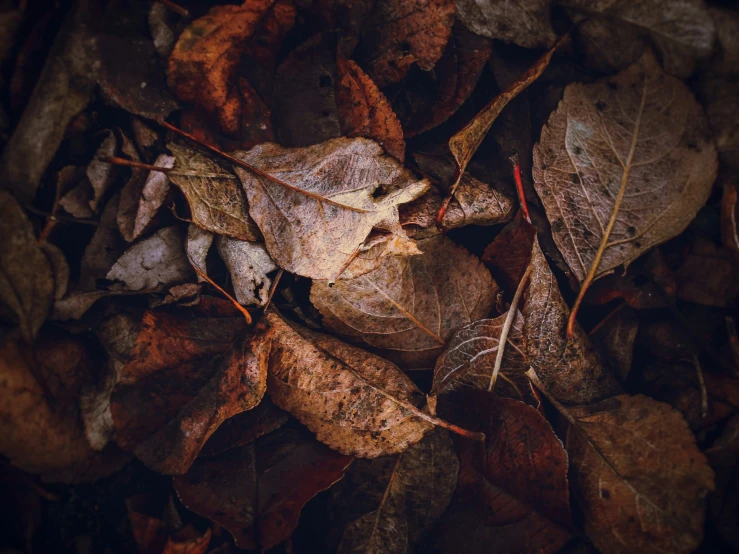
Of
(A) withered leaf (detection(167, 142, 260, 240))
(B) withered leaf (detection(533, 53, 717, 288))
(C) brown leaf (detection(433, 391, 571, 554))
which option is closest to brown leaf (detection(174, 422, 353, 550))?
(C) brown leaf (detection(433, 391, 571, 554))

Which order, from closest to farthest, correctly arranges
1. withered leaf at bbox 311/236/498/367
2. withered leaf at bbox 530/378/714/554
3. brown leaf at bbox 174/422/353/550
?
1. withered leaf at bbox 530/378/714/554
2. brown leaf at bbox 174/422/353/550
3. withered leaf at bbox 311/236/498/367

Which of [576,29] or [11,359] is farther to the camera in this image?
[576,29]

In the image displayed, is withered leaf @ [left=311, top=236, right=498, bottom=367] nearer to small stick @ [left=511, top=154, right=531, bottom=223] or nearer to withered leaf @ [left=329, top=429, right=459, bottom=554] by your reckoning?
small stick @ [left=511, top=154, right=531, bottom=223]

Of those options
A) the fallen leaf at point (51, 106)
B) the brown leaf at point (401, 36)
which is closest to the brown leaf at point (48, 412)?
the fallen leaf at point (51, 106)

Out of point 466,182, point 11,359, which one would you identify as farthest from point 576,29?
point 11,359

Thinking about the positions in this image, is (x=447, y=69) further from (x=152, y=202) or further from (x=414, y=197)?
(x=152, y=202)

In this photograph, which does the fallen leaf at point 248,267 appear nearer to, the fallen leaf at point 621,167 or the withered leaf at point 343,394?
the withered leaf at point 343,394

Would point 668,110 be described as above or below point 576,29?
below
